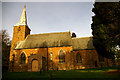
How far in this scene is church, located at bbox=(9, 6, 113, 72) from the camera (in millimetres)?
24656

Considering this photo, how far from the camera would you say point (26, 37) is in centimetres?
3281

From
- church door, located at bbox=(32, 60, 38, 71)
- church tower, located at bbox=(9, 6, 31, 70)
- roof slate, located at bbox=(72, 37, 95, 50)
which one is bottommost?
church door, located at bbox=(32, 60, 38, 71)

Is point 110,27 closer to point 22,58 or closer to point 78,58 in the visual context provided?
point 78,58

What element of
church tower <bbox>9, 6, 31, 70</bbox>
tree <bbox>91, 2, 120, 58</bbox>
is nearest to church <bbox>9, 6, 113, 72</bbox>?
church tower <bbox>9, 6, 31, 70</bbox>

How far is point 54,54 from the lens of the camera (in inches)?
1049

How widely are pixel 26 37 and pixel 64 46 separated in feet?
48.1

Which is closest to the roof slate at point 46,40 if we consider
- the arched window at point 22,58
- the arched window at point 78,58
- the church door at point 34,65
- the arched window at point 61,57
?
the arched window at point 61,57

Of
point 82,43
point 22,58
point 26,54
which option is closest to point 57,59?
point 82,43

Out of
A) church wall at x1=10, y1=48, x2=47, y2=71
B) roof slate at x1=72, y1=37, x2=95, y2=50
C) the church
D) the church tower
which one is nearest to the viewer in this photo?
the church

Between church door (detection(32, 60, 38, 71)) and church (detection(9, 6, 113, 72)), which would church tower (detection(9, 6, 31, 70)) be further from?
church door (detection(32, 60, 38, 71))

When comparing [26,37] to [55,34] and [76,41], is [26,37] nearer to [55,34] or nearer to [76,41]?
[55,34]

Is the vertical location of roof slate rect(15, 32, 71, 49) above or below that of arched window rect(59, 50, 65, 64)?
above

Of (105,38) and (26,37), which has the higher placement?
(26,37)

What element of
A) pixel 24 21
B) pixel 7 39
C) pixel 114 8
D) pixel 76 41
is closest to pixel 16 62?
pixel 7 39
